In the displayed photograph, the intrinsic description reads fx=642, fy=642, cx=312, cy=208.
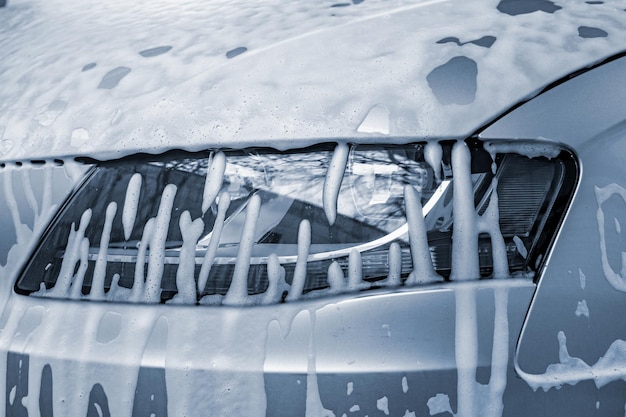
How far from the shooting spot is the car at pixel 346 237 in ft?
3.47

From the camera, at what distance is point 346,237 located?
3.63ft

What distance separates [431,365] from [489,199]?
0.98 feet

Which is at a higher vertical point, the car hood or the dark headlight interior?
the car hood

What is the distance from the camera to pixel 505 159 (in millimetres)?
1104

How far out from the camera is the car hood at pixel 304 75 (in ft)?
3.68

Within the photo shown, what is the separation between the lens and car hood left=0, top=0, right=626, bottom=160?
112cm

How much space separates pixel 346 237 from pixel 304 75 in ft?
1.05

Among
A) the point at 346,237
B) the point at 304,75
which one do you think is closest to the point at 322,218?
the point at 346,237

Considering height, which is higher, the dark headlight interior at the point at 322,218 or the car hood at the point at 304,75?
the car hood at the point at 304,75

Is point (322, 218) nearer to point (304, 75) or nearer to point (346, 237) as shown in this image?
point (346, 237)

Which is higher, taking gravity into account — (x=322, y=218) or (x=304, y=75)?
(x=304, y=75)

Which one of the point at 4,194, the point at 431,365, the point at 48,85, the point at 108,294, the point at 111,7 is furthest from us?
the point at 111,7

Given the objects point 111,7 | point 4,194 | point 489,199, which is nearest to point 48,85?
point 4,194

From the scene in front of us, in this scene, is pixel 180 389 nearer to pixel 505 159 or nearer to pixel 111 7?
pixel 505 159
